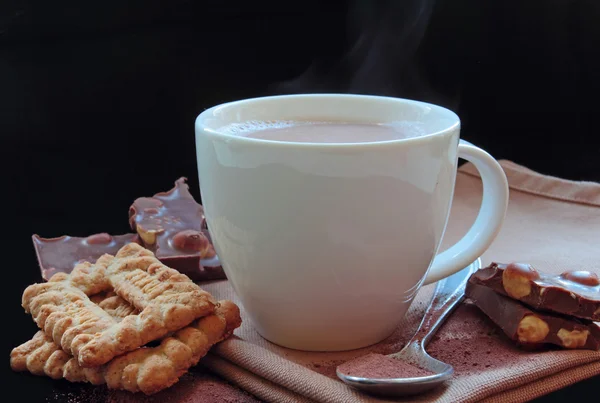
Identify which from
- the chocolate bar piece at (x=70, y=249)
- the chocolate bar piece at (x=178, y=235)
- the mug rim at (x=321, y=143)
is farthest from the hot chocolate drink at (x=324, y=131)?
the chocolate bar piece at (x=70, y=249)

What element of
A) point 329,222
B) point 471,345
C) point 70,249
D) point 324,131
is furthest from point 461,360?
point 70,249

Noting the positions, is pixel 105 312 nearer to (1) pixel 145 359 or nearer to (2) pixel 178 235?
(1) pixel 145 359

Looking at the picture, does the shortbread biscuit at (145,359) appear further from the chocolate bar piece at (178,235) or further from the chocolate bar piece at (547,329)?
the chocolate bar piece at (547,329)

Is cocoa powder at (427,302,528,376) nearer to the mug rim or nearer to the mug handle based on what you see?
the mug handle

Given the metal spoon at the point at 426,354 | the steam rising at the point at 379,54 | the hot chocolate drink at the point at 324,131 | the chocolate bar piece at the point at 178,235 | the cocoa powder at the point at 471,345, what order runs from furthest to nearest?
the steam rising at the point at 379,54
the chocolate bar piece at the point at 178,235
the hot chocolate drink at the point at 324,131
the cocoa powder at the point at 471,345
the metal spoon at the point at 426,354

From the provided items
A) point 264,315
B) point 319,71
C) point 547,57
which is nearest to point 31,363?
point 264,315

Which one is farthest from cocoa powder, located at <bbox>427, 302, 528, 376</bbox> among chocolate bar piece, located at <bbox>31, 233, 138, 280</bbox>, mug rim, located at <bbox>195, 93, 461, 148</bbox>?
chocolate bar piece, located at <bbox>31, 233, 138, 280</bbox>
